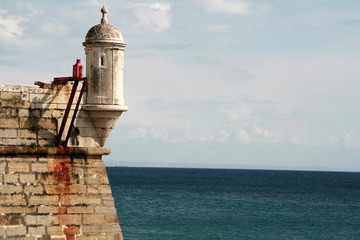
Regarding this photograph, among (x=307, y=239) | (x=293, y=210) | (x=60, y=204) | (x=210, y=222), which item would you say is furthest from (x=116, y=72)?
(x=293, y=210)

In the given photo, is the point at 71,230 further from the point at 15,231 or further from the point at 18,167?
the point at 18,167

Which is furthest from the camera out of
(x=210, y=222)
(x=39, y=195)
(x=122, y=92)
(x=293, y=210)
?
(x=293, y=210)

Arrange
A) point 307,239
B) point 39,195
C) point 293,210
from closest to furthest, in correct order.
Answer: point 39,195 < point 307,239 < point 293,210

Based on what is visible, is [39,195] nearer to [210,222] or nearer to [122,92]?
[122,92]

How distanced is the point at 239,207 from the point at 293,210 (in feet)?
14.8

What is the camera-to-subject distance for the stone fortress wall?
11398 millimetres

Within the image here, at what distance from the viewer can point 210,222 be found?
154 feet

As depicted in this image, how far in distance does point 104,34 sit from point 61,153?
212cm

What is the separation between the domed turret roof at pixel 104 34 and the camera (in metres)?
12.1

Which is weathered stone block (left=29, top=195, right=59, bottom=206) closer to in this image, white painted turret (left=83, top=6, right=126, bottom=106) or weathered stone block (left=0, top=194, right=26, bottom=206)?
weathered stone block (left=0, top=194, right=26, bottom=206)

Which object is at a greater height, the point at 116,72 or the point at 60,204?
the point at 116,72

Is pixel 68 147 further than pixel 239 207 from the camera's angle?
No

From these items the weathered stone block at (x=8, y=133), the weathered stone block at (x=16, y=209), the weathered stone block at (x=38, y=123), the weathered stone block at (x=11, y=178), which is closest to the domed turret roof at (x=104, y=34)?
the weathered stone block at (x=38, y=123)

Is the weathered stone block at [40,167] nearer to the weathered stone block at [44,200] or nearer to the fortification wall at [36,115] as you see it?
the fortification wall at [36,115]
